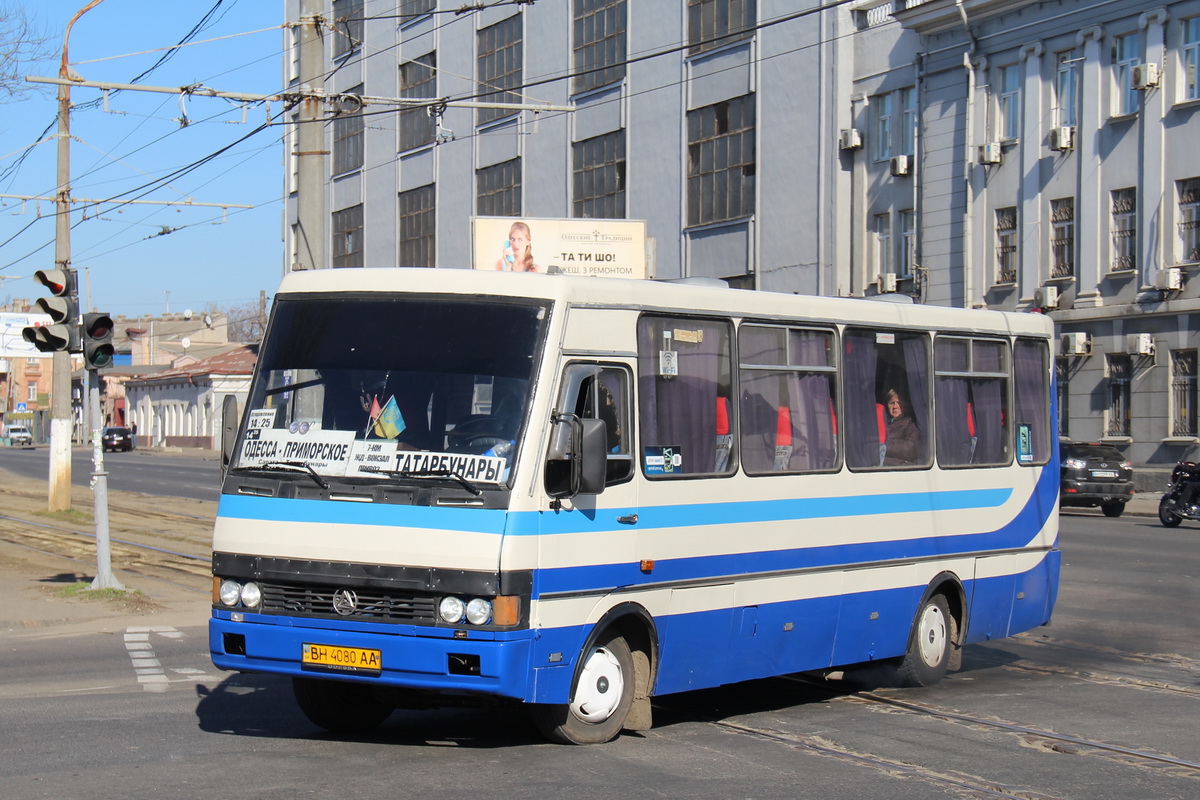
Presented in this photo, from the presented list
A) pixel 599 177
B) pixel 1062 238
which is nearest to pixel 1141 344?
pixel 1062 238

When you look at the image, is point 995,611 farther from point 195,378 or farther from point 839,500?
point 195,378

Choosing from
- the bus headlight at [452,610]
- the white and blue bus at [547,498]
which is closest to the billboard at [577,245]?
the white and blue bus at [547,498]

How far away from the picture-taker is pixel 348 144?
57.7m

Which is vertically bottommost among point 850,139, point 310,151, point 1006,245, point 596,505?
point 596,505

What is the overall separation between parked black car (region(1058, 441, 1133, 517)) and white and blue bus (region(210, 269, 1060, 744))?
21803mm

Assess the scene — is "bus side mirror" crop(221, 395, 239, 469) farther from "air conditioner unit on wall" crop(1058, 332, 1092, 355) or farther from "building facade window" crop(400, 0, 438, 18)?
"building facade window" crop(400, 0, 438, 18)

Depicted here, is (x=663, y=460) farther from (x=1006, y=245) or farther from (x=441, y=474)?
(x=1006, y=245)

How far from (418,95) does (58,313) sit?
3735cm

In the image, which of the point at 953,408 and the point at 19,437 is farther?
the point at 19,437

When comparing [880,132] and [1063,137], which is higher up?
[880,132]

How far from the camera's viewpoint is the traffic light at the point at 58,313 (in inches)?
601

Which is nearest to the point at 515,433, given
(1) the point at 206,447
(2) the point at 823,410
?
(2) the point at 823,410

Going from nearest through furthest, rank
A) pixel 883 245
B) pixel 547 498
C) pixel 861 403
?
pixel 547 498 < pixel 861 403 < pixel 883 245

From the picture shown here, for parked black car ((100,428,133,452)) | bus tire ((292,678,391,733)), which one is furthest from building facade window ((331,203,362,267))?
bus tire ((292,678,391,733))
